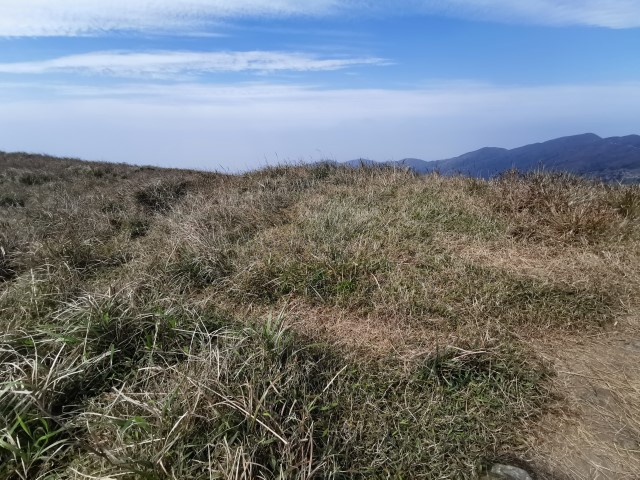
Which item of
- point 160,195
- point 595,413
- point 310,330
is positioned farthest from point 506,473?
point 160,195

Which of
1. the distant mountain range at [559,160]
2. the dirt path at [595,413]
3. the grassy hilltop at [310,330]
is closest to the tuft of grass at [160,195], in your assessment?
the grassy hilltop at [310,330]

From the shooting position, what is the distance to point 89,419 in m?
1.94

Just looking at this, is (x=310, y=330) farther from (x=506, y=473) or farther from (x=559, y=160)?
(x=559, y=160)

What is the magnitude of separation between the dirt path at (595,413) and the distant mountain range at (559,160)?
404cm

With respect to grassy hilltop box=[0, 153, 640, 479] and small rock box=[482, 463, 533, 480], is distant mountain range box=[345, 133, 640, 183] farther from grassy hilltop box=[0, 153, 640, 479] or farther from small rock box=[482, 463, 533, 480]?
small rock box=[482, 463, 533, 480]

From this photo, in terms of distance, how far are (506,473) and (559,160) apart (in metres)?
19.7

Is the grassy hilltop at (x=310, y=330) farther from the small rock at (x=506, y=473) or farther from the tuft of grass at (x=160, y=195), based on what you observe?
the tuft of grass at (x=160, y=195)

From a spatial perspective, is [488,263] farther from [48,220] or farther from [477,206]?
[48,220]

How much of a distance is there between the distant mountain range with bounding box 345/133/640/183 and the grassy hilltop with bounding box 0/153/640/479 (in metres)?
1.38

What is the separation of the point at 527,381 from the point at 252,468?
1724mm

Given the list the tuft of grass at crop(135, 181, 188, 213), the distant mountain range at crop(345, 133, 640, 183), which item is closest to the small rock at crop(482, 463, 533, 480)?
the distant mountain range at crop(345, 133, 640, 183)

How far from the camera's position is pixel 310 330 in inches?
113

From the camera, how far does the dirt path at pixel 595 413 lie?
1.95 metres

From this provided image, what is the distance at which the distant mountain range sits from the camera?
264 inches
